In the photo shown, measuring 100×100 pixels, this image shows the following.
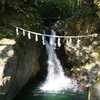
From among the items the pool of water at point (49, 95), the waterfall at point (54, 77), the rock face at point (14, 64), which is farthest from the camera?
the waterfall at point (54, 77)

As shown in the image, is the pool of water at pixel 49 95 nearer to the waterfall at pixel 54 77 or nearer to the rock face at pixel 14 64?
the waterfall at pixel 54 77

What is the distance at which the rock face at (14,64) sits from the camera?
1081 cm

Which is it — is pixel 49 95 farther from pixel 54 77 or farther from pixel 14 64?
pixel 14 64

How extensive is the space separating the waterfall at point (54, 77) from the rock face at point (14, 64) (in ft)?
7.71

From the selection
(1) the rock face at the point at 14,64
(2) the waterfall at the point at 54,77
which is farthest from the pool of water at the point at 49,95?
(1) the rock face at the point at 14,64

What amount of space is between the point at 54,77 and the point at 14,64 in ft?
20.6

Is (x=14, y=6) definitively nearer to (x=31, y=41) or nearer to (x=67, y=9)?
(x=31, y=41)

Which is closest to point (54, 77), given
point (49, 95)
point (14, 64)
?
point (49, 95)

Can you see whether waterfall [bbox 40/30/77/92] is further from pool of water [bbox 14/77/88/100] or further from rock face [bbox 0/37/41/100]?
rock face [bbox 0/37/41/100]

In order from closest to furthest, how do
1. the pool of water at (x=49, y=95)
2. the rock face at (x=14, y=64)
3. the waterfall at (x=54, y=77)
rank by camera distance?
the rock face at (x=14, y=64) < the pool of water at (x=49, y=95) < the waterfall at (x=54, y=77)

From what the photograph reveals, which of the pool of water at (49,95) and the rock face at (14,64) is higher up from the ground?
the rock face at (14,64)

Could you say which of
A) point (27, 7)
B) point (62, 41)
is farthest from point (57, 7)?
A: point (27, 7)

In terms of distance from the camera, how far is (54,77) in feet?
56.1

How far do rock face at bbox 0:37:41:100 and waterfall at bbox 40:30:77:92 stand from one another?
92.5 inches
